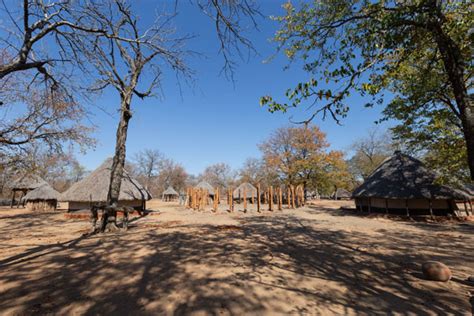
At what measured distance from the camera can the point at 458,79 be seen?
4.49 m

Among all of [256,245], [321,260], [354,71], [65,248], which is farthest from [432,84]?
[65,248]

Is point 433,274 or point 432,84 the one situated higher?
point 432,84

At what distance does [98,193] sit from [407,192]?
23.3m

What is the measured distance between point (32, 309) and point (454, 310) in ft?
20.8

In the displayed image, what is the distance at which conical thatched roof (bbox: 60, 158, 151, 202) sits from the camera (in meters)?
16.2

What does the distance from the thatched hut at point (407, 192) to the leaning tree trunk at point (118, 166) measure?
18.3 m

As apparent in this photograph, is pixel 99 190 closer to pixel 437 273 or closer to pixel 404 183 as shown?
pixel 437 273

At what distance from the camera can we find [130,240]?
7852 mm

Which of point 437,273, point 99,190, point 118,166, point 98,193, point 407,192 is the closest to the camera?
point 437,273

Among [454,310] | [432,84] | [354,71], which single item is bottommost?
[454,310]

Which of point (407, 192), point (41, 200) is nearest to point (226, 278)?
point (407, 192)

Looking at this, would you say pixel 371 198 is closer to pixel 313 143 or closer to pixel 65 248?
pixel 313 143

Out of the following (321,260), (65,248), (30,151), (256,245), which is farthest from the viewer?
(30,151)

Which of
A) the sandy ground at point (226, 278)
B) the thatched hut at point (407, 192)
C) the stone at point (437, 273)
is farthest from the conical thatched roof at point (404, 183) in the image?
the stone at point (437, 273)
